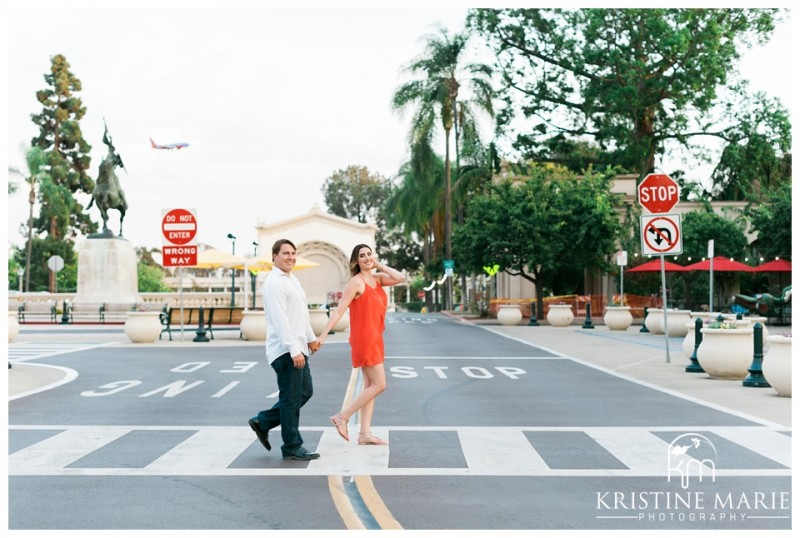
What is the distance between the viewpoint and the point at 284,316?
7.27 metres

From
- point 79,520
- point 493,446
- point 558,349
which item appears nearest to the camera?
point 79,520

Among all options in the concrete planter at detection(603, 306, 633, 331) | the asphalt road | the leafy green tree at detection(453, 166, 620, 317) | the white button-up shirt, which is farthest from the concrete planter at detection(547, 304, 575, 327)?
the white button-up shirt

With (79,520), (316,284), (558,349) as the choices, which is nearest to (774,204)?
(558,349)

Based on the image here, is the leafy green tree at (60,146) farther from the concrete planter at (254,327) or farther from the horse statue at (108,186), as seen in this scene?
the concrete planter at (254,327)

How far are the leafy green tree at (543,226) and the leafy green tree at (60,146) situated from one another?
148 feet

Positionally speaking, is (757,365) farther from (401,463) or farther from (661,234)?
(401,463)

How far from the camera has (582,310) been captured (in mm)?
41188

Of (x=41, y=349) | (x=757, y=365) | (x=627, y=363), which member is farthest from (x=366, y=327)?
(x=41, y=349)

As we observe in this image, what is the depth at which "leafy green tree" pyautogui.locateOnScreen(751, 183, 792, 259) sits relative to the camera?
1423 inches

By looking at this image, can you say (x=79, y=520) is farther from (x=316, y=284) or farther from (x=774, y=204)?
(x=316, y=284)

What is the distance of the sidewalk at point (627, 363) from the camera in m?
11.3

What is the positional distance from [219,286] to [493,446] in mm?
112675

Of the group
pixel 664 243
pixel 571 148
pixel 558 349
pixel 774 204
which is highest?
pixel 571 148

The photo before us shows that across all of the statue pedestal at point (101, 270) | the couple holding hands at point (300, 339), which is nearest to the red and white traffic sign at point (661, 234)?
the couple holding hands at point (300, 339)
